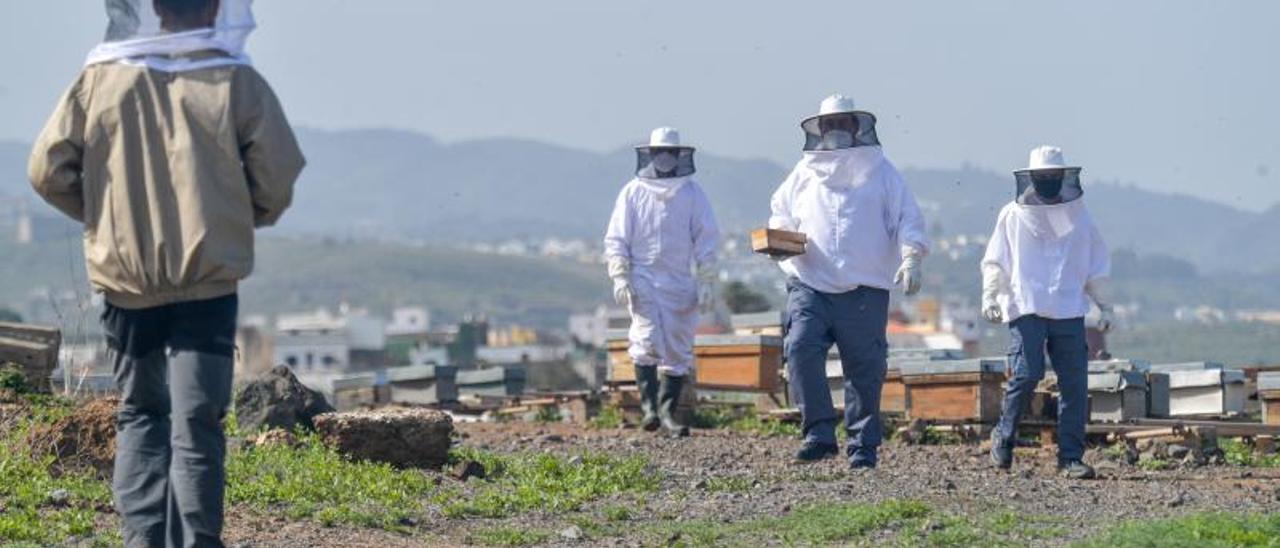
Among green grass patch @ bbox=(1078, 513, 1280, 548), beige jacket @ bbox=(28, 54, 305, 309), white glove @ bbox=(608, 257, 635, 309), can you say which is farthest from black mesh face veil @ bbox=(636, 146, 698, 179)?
beige jacket @ bbox=(28, 54, 305, 309)

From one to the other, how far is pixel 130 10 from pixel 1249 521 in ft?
18.3

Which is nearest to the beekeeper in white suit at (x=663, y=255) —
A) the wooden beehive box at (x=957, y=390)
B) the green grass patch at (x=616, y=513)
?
the wooden beehive box at (x=957, y=390)

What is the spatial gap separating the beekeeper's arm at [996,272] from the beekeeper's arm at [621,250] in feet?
12.1

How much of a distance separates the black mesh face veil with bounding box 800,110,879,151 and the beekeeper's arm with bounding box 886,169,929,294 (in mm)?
312

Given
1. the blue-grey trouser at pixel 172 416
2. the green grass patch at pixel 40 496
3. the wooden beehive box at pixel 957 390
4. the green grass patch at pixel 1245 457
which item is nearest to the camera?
the blue-grey trouser at pixel 172 416

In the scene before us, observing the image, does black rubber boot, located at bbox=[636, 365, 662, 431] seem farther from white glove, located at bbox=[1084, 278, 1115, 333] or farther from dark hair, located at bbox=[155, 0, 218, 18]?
dark hair, located at bbox=[155, 0, 218, 18]

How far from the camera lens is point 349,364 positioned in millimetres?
128500

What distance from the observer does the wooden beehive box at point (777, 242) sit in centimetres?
1412

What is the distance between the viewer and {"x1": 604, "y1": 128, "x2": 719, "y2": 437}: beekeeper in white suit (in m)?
17.7

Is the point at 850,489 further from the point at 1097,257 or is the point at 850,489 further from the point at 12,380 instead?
the point at 12,380

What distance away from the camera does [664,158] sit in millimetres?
A: 17906

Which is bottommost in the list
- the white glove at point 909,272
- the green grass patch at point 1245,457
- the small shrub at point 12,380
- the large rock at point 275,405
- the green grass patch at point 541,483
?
the green grass patch at point 1245,457

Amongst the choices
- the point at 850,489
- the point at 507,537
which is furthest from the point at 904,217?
the point at 507,537

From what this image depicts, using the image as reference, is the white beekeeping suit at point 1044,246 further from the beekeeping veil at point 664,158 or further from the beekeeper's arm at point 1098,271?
the beekeeping veil at point 664,158
